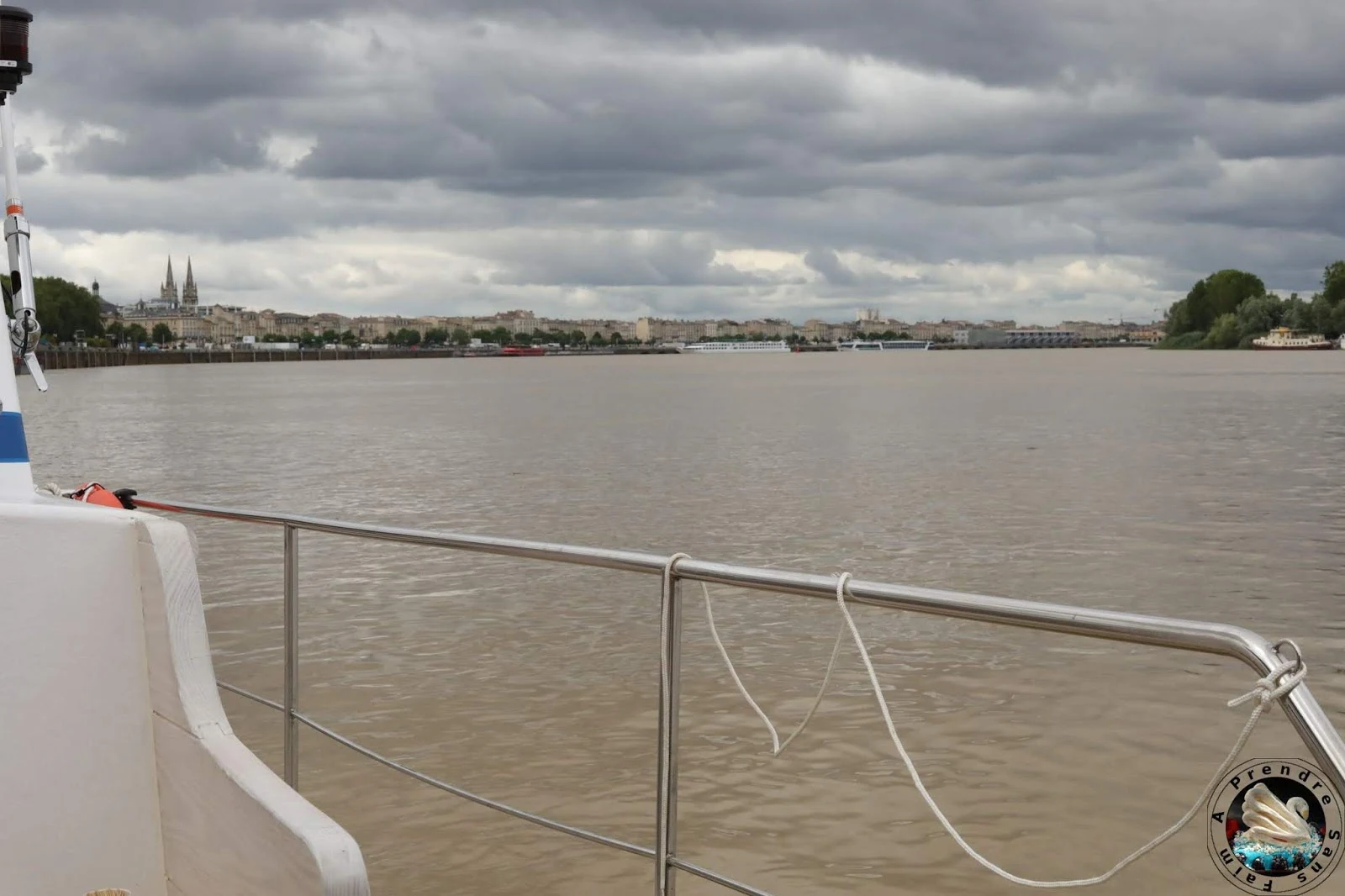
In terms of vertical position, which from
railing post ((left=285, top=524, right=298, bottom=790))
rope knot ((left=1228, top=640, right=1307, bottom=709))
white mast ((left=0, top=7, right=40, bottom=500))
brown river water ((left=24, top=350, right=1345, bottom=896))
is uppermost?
white mast ((left=0, top=7, right=40, bottom=500))

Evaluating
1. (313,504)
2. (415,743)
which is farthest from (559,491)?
(415,743)

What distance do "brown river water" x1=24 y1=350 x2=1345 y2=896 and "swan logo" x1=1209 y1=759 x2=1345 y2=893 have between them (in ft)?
18.6

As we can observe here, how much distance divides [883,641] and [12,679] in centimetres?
1168

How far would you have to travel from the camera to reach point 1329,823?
2.20m

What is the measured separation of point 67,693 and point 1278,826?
2593 mm

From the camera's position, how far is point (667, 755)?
403cm

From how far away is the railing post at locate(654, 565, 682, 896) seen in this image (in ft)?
12.3

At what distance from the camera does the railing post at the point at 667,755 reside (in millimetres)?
3760

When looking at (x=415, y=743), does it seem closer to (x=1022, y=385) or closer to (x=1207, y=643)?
(x=1207, y=643)

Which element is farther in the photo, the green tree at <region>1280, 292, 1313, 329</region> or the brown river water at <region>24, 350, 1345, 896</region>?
the green tree at <region>1280, 292, 1313, 329</region>

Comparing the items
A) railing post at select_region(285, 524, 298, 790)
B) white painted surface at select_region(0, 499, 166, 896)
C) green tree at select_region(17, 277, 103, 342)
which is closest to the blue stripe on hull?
railing post at select_region(285, 524, 298, 790)

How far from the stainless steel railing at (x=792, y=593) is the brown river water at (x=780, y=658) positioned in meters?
3.78

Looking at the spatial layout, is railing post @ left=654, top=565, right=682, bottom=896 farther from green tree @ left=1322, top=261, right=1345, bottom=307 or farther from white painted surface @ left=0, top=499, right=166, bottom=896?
green tree @ left=1322, top=261, right=1345, bottom=307

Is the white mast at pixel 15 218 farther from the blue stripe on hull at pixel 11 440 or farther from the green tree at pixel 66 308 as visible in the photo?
the green tree at pixel 66 308
